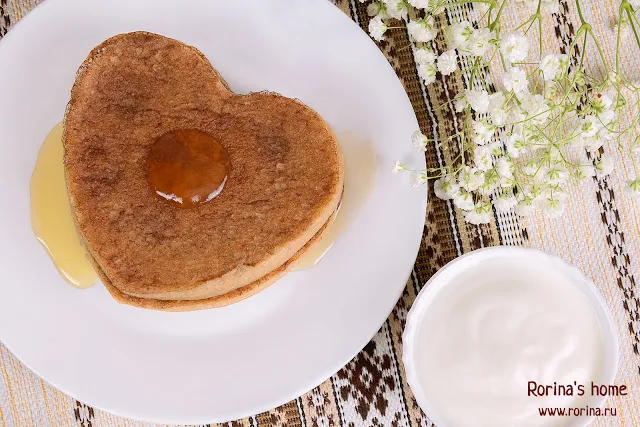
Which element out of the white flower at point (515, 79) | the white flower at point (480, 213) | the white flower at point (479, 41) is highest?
the white flower at point (479, 41)

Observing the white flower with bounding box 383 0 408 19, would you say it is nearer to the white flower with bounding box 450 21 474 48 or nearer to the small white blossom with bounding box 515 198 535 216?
the white flower with bounding box 450 21 474 48


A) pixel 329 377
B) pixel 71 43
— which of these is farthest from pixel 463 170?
pixel 71 43

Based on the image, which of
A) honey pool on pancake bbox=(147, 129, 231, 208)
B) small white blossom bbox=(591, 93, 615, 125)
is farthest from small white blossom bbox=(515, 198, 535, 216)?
honey pool on pancake bbox=(147, 129, 231, 208)

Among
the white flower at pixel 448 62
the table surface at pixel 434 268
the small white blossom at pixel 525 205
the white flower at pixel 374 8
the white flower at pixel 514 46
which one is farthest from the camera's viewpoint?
the table surface at pixel 434 268

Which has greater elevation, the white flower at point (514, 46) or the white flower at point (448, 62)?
the white flower at point (448, 62)

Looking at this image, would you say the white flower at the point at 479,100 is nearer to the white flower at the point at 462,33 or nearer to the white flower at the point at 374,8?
the white flower at the point at 462,33

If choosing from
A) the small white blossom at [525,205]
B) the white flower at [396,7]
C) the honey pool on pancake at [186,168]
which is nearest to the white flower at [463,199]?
the small white blossom at [525,205]

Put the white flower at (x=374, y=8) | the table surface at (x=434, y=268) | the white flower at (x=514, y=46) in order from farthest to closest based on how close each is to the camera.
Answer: the table surface at (x=434, y=268)
the white flower at (x=374, y=8)
the white flower at (x=514, y=46)

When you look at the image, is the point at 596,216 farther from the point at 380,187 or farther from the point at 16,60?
the point at 16,60

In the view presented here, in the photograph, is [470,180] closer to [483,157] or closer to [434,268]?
[483,157]
